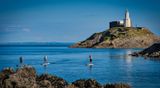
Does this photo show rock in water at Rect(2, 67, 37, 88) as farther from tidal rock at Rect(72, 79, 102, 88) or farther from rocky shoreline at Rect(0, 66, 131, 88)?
tidal rock at Rect(72, 79, 102, 88)

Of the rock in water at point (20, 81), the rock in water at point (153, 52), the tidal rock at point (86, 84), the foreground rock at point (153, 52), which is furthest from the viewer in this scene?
the foreground rock at point (153, 52)

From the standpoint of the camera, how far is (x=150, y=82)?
217ft

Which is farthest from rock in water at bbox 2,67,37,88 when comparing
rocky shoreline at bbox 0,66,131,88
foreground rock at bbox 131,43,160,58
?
foreground rock at bbox 131,43,160,58

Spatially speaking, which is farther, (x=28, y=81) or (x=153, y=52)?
(x=153, y=52)

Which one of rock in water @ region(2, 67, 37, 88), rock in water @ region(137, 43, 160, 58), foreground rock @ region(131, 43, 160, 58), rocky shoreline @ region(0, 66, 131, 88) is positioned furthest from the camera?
foreground rock @ region(131, 43, 160, 58)

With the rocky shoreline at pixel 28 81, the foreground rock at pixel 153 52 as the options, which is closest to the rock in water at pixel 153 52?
the foreground rock at pixel 153 52

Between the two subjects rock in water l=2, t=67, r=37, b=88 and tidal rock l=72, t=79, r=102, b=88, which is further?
tidal rock l=72, t=79, r=102, b=88

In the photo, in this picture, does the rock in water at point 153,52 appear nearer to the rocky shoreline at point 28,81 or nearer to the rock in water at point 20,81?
the rocky shoreline at point 28,81

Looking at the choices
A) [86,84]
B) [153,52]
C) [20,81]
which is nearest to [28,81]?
[20,81]

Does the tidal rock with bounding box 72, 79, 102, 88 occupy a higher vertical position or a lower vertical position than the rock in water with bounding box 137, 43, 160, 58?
lower

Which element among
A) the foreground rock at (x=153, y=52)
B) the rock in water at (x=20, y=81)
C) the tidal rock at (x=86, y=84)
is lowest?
the tidal rock at (x=86, y=84)

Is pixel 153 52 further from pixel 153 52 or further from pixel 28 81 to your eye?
pixel 28 81

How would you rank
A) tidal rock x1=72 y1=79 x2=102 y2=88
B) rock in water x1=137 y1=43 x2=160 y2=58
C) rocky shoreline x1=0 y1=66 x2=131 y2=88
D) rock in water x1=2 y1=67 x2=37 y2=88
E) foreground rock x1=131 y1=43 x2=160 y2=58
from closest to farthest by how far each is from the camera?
rock in water x1=2 y1=67 x2=37 y2=88
rocky shoreline x1=0 y1=66 x2=131 y2=88
tidal rock x1=72 y1=79 x2=102 y2=88
rock in water x1=137 y1=43 x2=160 y2=58
foreground rock x1=131 y1=43 x2=160 y2=58

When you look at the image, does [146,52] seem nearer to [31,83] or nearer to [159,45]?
[159,45]
